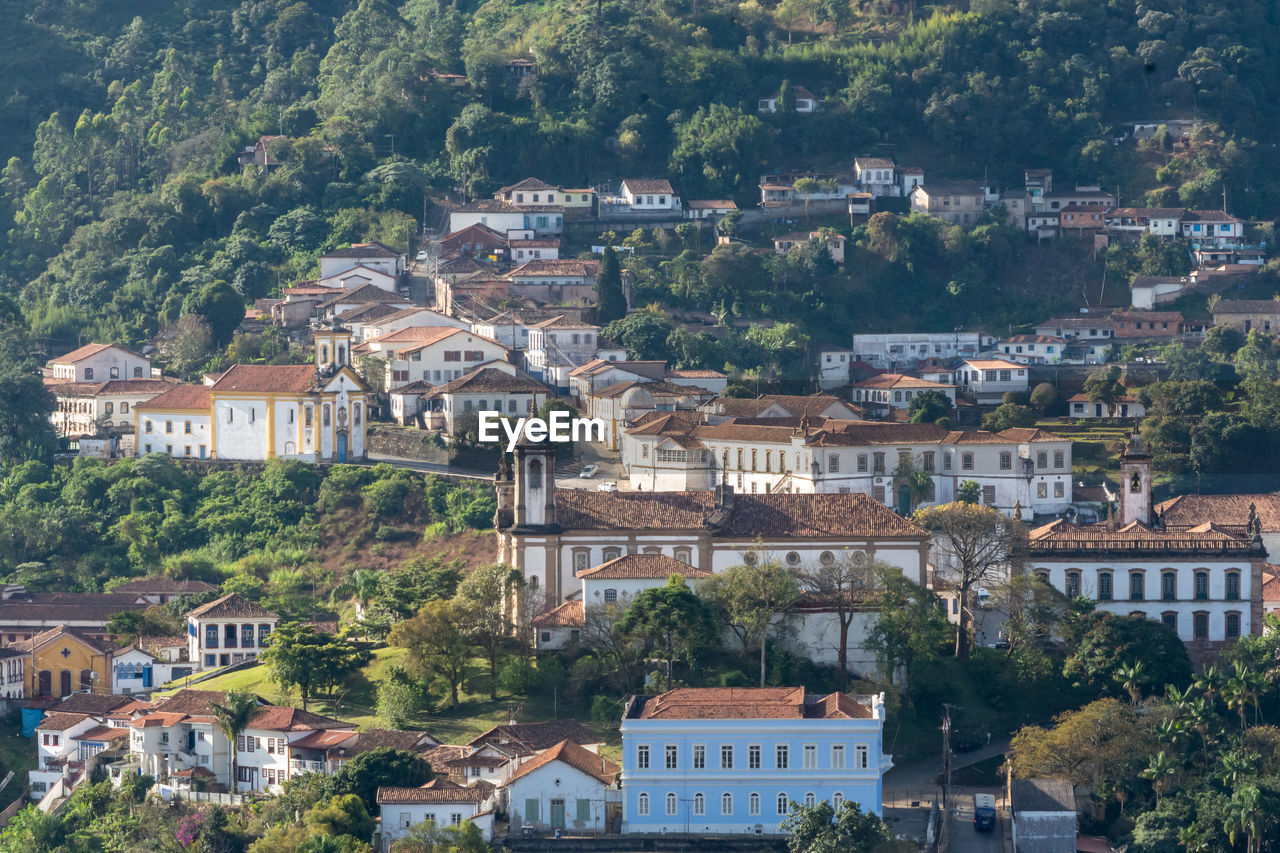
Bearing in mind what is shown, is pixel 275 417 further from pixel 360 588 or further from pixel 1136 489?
pixel 1136 489

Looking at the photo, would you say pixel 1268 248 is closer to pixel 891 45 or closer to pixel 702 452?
pixel 891 45

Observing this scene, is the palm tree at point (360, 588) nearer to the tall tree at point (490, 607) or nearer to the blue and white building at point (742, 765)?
the tall tree at point (490, 607)

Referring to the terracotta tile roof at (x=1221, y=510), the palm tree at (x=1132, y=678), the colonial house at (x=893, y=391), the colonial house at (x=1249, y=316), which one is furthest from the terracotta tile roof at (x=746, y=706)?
the colonial house at (x=1249, y=316)

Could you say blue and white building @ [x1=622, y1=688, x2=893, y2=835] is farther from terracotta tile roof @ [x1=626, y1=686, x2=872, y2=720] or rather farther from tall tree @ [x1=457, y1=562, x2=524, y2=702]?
tall tree @ [x1=457, y1=562, x2=524, y2=702]

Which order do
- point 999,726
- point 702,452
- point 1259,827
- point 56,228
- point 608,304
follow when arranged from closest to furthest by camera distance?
point 1259,827 → point 999,726 → point 702,452 → point 608,304 → point 56,228

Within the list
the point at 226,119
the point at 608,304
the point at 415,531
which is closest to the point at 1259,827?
the point at 415,531

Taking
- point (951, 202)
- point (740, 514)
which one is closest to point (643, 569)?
point (740, 514)
